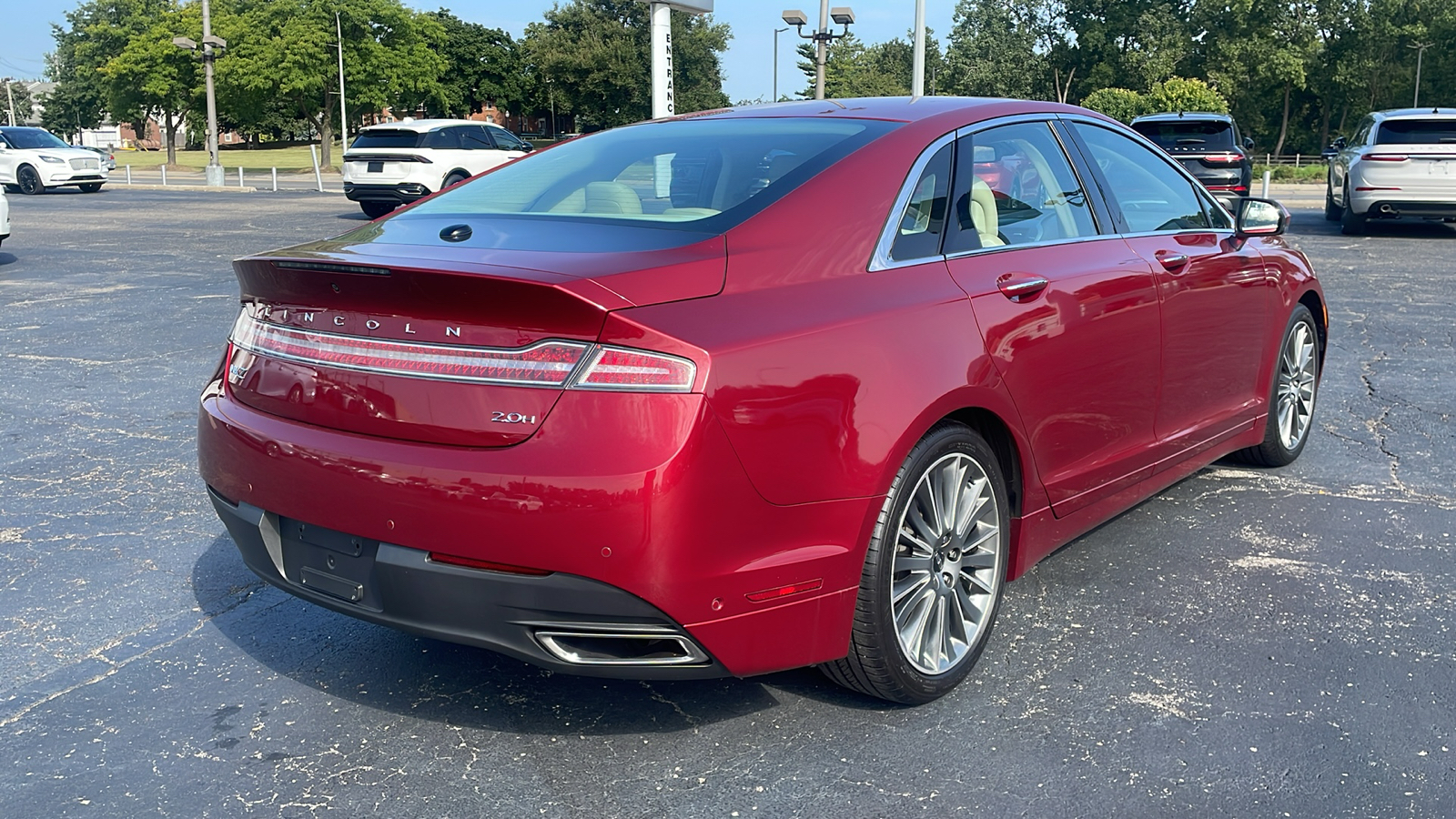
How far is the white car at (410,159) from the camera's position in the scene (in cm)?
2056

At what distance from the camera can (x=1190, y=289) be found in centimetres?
432

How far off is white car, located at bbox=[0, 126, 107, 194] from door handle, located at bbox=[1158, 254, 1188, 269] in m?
30.6

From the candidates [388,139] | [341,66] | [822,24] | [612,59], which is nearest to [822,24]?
[822,24]

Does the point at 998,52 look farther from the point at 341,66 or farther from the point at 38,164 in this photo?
the point at 38,164

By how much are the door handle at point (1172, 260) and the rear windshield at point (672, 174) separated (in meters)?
1.26

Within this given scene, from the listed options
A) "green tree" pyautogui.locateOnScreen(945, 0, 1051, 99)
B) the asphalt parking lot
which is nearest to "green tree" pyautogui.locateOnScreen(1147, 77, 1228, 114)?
"green tree" pyautogui.locateOnScreen(945, 0, 1051, 99)

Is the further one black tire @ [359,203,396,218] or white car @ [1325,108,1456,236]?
black tire @ [359,203,396,218]

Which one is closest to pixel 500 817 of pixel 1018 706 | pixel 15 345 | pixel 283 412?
pixel 283 412

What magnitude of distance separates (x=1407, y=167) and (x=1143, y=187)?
13.7m

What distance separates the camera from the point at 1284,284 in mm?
5129

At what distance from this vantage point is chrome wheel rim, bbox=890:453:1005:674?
3139mm

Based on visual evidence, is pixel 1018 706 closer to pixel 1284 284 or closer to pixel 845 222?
pixel 845 222

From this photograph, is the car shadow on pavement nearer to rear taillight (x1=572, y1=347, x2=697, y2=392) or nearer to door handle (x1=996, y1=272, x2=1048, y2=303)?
rear taillight (x1=572, y1=347, x2=697, y2=392)

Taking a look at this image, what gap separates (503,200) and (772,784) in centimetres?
176
